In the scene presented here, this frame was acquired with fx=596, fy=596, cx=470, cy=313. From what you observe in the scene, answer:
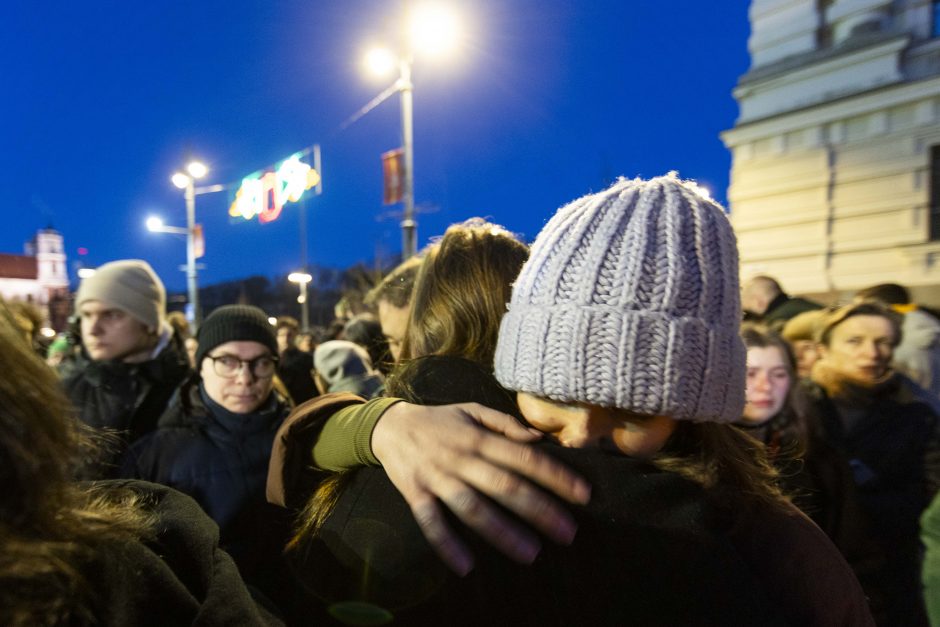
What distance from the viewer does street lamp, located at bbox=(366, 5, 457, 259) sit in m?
9.52

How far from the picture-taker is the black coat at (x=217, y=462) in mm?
2545

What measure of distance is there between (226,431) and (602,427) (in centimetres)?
214

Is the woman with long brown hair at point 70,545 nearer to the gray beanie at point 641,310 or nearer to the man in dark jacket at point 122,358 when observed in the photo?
the gray beanie at point 641,310

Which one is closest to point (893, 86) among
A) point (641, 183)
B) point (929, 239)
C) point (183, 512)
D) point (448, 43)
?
point (929, 239)

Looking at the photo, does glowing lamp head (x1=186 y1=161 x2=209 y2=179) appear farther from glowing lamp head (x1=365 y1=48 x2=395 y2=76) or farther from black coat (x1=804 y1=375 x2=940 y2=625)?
black coat (x1=804 y1=375 x2=940 y2=625)

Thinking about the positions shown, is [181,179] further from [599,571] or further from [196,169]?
[599,571]

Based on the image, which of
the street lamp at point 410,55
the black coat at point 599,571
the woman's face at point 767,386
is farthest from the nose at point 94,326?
the street lamp at point 410,55

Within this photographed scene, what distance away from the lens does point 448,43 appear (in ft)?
32.3

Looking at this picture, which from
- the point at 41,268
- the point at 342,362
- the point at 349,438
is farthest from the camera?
the point at 41,268

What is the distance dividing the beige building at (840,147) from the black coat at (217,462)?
35.6 ft

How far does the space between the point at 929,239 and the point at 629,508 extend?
1172 cm

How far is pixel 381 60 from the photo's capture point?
10477 millimetres

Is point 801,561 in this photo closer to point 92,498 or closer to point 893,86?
point 92,498

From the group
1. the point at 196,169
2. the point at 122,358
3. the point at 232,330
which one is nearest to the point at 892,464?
the point at 232,330
